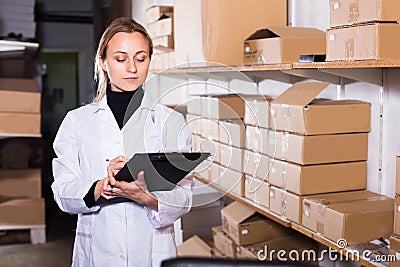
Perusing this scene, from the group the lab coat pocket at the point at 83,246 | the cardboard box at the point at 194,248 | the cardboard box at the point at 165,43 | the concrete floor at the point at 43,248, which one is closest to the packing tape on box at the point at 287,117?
the lab coat pocket at the point at 83,246

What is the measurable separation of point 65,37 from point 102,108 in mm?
2748

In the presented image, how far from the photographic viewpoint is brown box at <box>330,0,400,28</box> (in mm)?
1368

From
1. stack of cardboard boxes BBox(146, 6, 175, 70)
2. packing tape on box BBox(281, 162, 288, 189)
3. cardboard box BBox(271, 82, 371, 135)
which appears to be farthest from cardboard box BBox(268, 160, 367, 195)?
stack of cardboard boxes BBox(146, 6, 175, 70)

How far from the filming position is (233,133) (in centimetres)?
216

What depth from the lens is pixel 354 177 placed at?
1.77 metres

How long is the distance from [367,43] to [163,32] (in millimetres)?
1541

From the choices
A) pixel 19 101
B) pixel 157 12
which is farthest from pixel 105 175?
pixel 19 101

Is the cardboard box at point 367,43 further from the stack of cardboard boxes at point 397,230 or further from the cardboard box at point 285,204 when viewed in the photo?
the cardboard box at point 285,204

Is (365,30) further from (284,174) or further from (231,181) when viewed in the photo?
(231,181)

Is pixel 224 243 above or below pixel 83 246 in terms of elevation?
below

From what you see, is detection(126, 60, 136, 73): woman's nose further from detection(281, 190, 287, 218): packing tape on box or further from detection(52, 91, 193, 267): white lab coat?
detection(281, 190, 287, 218): packing tape on box

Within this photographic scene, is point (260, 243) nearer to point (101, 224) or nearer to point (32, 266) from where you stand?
point (101, 224)

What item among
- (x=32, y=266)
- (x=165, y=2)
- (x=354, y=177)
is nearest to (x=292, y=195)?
(x=354, y=177)

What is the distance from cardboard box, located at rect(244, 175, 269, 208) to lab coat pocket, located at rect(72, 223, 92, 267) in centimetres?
69
